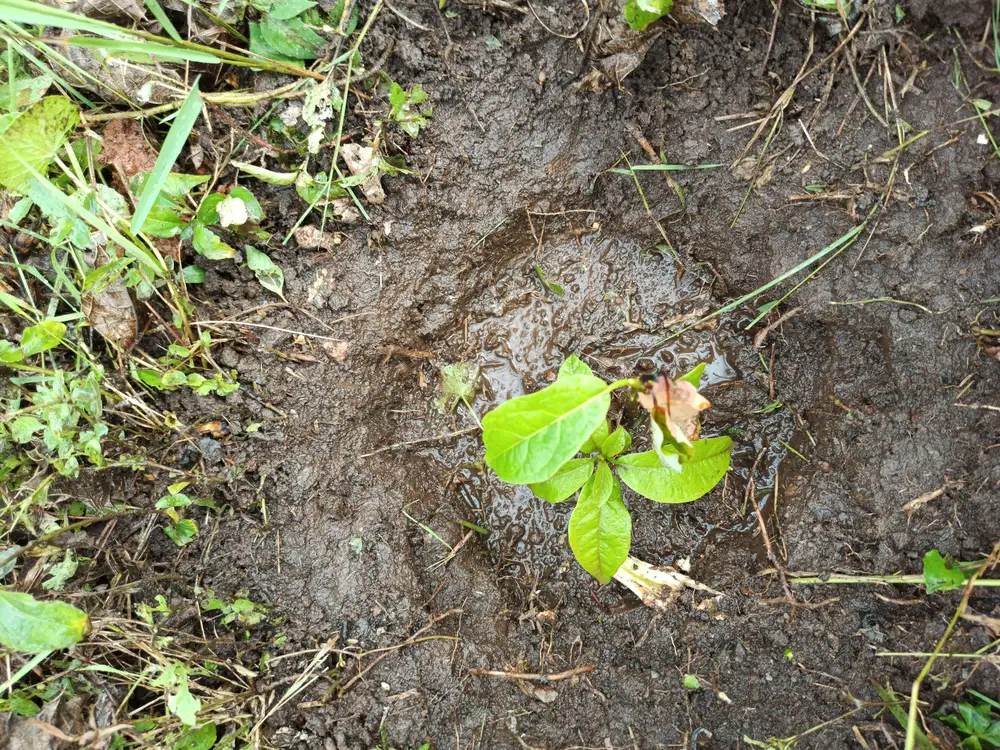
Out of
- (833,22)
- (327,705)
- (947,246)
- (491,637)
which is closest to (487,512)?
(491,637)

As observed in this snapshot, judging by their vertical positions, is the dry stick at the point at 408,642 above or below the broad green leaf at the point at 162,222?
A: below

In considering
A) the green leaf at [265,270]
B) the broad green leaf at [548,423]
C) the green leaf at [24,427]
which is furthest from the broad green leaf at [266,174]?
the broad green leaf at [548,423]

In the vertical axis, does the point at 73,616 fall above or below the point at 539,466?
below

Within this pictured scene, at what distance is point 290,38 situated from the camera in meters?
1.94

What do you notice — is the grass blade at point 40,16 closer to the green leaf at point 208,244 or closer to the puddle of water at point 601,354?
the green leaf at point 208,244

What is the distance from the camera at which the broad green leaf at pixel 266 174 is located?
200 centimetres

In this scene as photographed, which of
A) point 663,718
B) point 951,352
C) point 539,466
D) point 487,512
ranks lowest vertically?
point 663,718

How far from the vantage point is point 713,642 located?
2107 mm

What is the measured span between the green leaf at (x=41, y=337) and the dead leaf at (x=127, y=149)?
19.1 inches

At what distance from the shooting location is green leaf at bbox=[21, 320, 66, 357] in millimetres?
1848

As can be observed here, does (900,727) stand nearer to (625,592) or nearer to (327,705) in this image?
(625,592)

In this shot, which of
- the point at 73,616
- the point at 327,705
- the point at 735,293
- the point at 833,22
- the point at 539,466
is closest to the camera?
the point at 539,466

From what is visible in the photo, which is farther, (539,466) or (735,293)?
(735,293)

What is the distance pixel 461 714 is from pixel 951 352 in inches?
76.8
